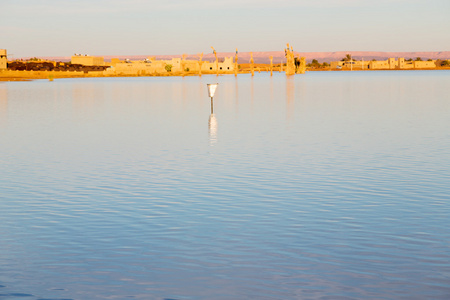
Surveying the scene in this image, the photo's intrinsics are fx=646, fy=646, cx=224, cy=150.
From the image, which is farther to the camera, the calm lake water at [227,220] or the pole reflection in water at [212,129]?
the pole reflection in water at [212,129]

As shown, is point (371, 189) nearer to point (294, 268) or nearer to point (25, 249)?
point (294, 268)

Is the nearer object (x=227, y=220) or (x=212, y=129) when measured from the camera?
(x=227, y=220)

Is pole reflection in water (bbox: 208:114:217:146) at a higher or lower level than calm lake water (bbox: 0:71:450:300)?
higher

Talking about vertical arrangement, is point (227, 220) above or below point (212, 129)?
below

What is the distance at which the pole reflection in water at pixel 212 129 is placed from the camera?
134 ft

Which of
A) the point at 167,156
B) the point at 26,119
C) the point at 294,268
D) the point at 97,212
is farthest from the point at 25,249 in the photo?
the point at 26,119

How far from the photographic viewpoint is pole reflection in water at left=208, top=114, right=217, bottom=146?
40875 millimetres

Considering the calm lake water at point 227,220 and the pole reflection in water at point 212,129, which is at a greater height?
the pole reflection in water at point 212,129

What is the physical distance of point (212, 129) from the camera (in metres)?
50.0

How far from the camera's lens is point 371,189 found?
22.6 meters

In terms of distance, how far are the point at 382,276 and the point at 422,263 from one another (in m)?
1.32

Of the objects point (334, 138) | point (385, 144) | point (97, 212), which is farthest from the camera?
point (334, 138)

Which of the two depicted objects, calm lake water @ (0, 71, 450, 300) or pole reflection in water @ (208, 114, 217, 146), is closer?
calm lake water @ (0, 71, 450, 300)

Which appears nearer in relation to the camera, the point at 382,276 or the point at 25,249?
the point at 382,276
